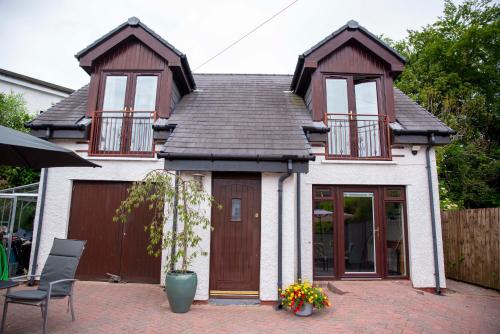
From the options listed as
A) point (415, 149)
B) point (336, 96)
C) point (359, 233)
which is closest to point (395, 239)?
point (359, 233)

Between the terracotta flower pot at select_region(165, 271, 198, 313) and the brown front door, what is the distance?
Answer: 918 millimetres

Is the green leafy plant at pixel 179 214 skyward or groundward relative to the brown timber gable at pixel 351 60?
groundward

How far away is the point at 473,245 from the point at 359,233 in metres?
3.18

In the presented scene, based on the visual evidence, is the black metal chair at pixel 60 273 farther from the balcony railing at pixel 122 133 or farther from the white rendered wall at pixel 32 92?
the white rendered wall at pixel 32 92

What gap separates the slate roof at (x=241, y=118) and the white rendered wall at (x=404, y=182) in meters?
0.91

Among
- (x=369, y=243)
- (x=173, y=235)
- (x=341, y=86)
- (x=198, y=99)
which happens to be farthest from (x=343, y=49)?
(x=173, y=235)

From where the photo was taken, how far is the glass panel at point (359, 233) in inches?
323

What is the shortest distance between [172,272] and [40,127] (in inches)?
207

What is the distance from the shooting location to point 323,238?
826 cm

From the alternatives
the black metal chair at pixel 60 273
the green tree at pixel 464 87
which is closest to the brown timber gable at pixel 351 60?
the black metal chair at pixel 60 273

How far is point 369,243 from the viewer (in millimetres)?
8320

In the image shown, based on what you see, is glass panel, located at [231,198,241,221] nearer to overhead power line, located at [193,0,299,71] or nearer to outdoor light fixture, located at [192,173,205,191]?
outdoor light fixture, located at [192,173,205,191]

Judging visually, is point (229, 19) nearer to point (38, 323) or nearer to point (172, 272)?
point (172, 272)

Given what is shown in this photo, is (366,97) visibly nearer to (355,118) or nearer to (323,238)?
(355,118)
